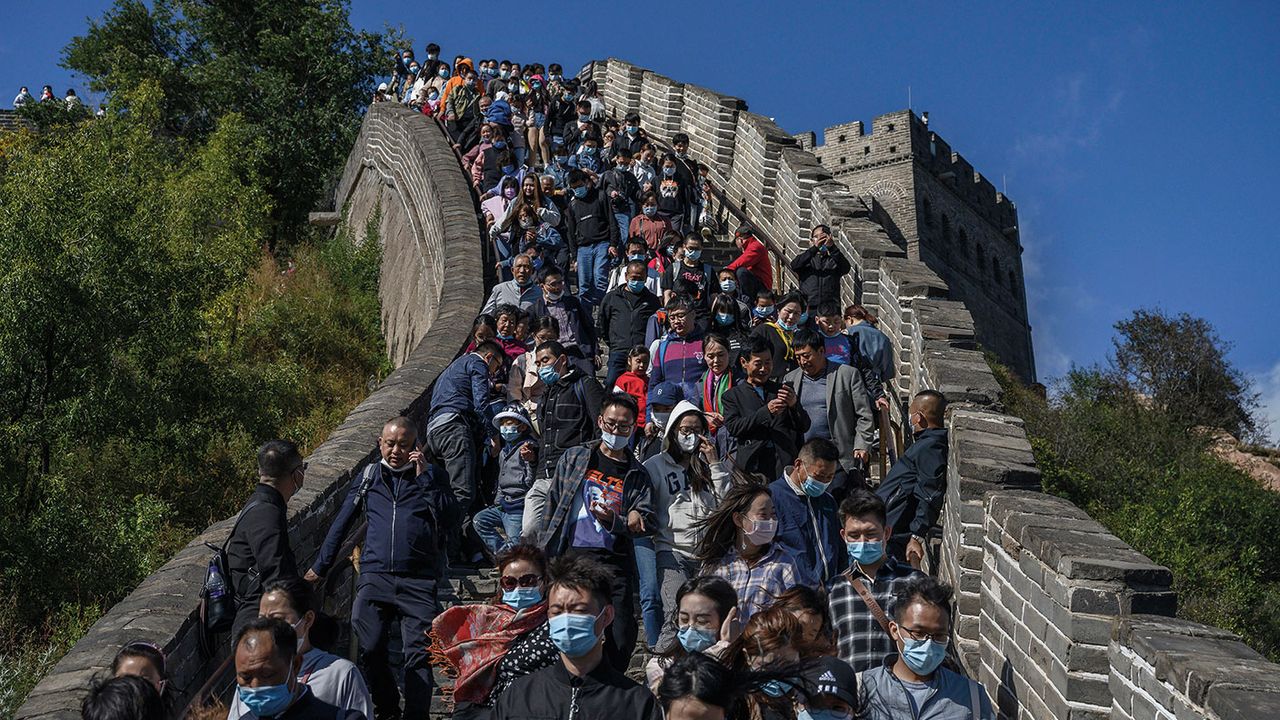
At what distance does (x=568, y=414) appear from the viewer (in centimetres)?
817

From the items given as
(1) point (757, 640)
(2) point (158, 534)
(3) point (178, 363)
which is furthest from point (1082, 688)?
(3) point (178, 363)

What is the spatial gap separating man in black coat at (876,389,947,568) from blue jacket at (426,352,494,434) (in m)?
2.94

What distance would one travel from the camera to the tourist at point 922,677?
4676 millimetres

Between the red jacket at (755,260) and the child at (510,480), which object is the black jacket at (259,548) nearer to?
the child at (510,480)

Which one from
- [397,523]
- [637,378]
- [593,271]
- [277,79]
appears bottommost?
[397,523]

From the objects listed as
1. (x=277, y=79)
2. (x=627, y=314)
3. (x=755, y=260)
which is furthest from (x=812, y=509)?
(x=277, y=79)

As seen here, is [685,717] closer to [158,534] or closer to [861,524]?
[861,524]

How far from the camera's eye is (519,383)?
9.35 m

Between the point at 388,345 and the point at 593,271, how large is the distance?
7.73m

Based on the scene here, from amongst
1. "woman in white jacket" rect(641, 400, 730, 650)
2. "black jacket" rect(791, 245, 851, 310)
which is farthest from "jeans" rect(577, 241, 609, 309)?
"woman in white jacket" rect(641, 400, 730, 650)

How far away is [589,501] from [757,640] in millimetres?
2091

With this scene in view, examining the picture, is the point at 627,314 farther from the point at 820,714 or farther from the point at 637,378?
the point at 820,714

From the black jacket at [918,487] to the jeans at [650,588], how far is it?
1617 mm

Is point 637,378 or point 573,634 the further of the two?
point 637,378
